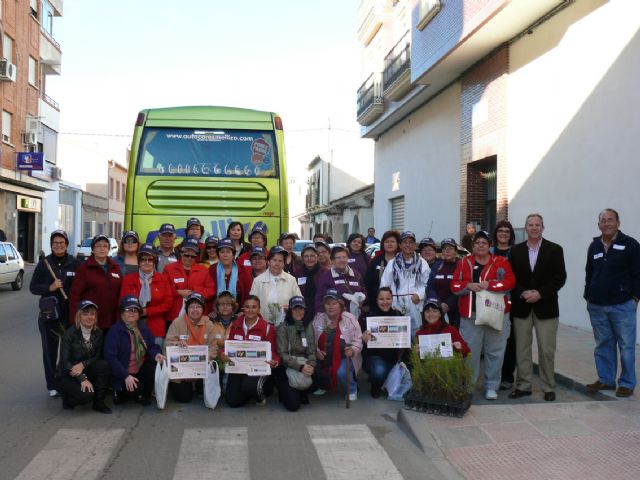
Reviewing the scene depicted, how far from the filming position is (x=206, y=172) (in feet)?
36.2

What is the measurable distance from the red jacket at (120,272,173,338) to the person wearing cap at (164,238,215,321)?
0.32 feet

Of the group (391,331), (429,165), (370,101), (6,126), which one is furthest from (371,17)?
(391,331)

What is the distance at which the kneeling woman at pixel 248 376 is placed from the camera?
690 cm

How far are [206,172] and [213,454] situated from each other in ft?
21.1

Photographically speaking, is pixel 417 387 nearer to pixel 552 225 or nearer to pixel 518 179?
pixel 552 225

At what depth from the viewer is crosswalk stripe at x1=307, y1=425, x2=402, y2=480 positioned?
4.98 metres

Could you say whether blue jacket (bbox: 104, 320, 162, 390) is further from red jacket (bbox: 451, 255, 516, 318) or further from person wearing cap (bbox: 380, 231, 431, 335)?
red jacket (bbox: 451, 255, 516, 318)

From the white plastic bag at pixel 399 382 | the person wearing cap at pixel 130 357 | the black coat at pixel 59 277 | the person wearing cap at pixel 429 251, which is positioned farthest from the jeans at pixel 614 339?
the black coat at pixel 59 277

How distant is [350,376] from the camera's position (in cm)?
739

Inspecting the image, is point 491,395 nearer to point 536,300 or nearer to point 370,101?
point 536,300

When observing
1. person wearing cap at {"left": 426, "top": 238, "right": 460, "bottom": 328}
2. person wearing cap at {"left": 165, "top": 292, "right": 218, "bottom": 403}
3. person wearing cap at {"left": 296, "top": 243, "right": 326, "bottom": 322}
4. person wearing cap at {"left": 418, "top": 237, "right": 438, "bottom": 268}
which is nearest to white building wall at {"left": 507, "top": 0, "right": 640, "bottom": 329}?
person wearing cap at {"left": 418, "top": 237, "right": 438, "bottom": 268}

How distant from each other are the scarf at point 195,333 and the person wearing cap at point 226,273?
0.91m

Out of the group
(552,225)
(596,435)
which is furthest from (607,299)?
(552,225)

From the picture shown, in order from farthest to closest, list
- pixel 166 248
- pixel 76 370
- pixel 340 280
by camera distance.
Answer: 1. pixel 166 248
2. pixel 340 280
3. pixel 76 370
